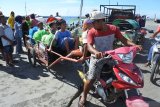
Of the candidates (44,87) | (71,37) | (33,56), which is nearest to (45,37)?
(71,37)

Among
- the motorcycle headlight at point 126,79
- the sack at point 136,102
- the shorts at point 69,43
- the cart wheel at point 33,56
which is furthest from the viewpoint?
the cart wheel at point 33,56

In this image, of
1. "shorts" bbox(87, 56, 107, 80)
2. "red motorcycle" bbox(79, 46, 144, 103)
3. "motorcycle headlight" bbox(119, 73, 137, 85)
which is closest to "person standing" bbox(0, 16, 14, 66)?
Answer: "shorts" bbox(87, 56, 107, 80)

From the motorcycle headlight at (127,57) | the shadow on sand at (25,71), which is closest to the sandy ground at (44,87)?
the shadow on sand at (25,71)

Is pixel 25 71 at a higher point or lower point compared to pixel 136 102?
lower

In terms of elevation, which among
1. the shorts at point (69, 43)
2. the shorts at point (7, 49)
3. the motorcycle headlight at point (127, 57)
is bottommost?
the shorts at point (7, 49)

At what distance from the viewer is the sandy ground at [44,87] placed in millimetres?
6023

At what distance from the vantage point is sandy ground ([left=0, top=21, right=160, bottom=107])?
6.02m

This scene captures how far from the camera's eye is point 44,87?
7.13m

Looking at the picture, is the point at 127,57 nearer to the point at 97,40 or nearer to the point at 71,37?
the point at 97,40

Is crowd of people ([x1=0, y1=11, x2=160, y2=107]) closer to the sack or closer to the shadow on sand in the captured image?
the shadow on sand

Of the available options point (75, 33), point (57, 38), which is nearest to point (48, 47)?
point (57, 38)

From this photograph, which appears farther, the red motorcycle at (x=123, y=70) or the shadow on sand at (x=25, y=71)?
the shadow on sand at (x=25, y=71)

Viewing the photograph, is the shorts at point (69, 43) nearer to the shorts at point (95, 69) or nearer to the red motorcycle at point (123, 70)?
the shorts at point (95, 69)

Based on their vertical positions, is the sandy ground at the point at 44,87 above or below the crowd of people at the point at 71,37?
below
